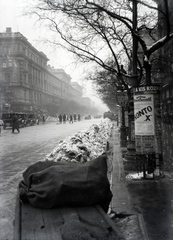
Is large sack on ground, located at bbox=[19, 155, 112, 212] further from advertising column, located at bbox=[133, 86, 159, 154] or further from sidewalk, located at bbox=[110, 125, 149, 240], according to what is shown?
advertising column, located at bbox=[133, 86, 159, 154]

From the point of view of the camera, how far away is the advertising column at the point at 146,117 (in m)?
6.29

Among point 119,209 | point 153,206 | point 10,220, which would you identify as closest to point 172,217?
point 153,206

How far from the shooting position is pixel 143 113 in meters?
6.36

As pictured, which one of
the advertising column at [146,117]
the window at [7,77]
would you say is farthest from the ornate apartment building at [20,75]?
the advertising column at [146,117]

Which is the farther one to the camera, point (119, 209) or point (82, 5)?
point (82, 5)

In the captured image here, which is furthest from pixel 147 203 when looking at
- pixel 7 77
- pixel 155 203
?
pixel 7 77

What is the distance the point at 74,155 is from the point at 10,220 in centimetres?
364

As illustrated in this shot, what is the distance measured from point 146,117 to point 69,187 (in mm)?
3483

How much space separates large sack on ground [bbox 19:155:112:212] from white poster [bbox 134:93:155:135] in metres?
2.76

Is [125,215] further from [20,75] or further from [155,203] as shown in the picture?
[20,75]

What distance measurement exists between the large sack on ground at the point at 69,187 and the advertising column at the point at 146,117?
2750 millimetres

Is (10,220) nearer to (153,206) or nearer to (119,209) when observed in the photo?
(119,209)

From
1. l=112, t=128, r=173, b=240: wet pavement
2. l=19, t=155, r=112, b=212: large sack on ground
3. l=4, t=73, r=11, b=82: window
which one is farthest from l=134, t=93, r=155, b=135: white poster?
l=4, t=73, r=11, b=82: window

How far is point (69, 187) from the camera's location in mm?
3457
